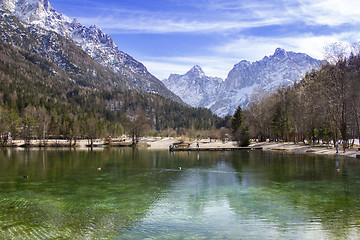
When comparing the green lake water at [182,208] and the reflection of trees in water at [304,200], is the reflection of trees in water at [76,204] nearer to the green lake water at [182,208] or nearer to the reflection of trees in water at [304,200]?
the green lake water at [182,208]

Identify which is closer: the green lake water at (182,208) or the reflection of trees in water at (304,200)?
the green lake water at (182,208)

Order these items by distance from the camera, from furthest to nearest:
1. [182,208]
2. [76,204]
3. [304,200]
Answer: [304,200]
[76,204]
[182,208]

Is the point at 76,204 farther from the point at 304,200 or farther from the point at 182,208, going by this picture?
the point at 304,200

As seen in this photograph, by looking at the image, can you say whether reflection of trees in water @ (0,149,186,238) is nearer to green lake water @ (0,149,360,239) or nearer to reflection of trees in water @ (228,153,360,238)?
green lake water @ (0,149,360,239)

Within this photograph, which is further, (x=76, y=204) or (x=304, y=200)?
(x=304, y=200)

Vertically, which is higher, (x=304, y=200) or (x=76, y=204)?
(x=76, y=204)

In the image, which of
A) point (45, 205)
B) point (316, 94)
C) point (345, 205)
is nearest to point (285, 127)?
point (316, 94)

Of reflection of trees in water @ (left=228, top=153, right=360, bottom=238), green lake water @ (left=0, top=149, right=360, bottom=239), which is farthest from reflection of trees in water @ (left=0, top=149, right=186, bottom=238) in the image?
reflection of trees in water @ (left=228, top=153, right=360, bottom=238)

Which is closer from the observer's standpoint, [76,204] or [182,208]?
[182,208]

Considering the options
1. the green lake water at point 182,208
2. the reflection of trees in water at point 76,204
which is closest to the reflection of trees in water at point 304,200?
the green lake water at point 182,208

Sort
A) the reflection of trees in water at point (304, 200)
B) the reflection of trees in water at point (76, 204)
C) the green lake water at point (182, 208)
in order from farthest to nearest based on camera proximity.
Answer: the reflection of trees in water at point (304, 200) → the reflection of trees in water at point (76, 204) → the green lake water at point (182, 208)

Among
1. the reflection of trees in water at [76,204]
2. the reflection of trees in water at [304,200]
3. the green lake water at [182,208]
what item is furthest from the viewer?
the reflection of trees in water at [304,200]

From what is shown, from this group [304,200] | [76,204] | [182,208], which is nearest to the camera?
[182,208]

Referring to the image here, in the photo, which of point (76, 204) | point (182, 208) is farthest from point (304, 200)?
point (76, 204)
